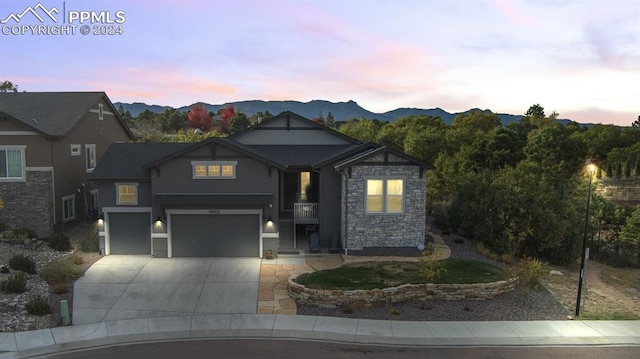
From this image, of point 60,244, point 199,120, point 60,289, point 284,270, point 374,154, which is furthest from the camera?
point 199,120

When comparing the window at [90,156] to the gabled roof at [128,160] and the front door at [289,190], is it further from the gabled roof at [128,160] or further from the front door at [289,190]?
the front door at [289,190]

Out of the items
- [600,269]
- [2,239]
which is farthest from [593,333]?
[2,239]

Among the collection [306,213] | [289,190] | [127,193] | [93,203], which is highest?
[127,193]

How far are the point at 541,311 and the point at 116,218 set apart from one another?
Answer: 18796 millimetres

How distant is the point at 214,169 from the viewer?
2122 cm

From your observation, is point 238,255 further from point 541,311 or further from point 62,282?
point 541,311

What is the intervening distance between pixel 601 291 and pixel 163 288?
18.7m

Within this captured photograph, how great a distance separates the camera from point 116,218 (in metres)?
21.3

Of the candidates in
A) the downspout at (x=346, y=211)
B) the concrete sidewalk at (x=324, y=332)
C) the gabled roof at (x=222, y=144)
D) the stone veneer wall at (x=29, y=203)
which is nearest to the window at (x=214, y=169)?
the gabled roof at (x=222, y=144)

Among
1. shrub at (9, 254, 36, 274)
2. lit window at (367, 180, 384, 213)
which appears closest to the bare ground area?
lit window at (367, 180, 384, 213)

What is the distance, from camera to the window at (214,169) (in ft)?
69.3

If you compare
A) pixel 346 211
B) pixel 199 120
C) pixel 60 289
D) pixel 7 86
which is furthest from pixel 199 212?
pixel 199 120

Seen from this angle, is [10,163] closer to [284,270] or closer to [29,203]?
[29,203]

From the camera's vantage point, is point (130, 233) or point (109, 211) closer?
point (109, 211)
